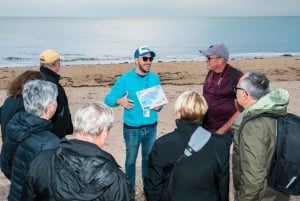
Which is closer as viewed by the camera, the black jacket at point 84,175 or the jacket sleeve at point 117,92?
the black jacket at point 84,175

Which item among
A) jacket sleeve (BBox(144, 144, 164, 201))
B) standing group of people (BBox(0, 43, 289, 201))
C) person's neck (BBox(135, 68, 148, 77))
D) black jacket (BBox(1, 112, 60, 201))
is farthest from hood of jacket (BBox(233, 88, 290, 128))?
person's neck (BBox(135, 68, 148, 77))

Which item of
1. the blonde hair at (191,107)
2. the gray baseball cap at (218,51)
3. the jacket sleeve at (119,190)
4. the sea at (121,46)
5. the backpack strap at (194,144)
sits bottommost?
the sea at (121,46)

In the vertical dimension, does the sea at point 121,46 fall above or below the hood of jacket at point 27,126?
below

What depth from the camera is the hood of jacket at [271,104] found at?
3.35 m

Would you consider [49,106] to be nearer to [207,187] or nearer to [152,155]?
[152,155]

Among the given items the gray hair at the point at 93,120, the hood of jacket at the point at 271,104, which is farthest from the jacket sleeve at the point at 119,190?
the hood of jacket at the point at 271,104

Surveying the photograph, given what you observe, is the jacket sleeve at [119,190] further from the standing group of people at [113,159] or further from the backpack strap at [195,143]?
the backpack strap at [195,143]

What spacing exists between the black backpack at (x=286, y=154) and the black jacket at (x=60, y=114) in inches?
87.0

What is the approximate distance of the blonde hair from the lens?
3.30 metres

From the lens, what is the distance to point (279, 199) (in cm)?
364

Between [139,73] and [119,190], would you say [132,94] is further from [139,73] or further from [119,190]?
[119,190]

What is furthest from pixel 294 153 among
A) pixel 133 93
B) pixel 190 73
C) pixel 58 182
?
pixel 190 73

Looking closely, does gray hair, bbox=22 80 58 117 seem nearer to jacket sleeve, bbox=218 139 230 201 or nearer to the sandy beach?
jacket sleeve, bbox=218 139 230 201

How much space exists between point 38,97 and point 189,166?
1.22 m
